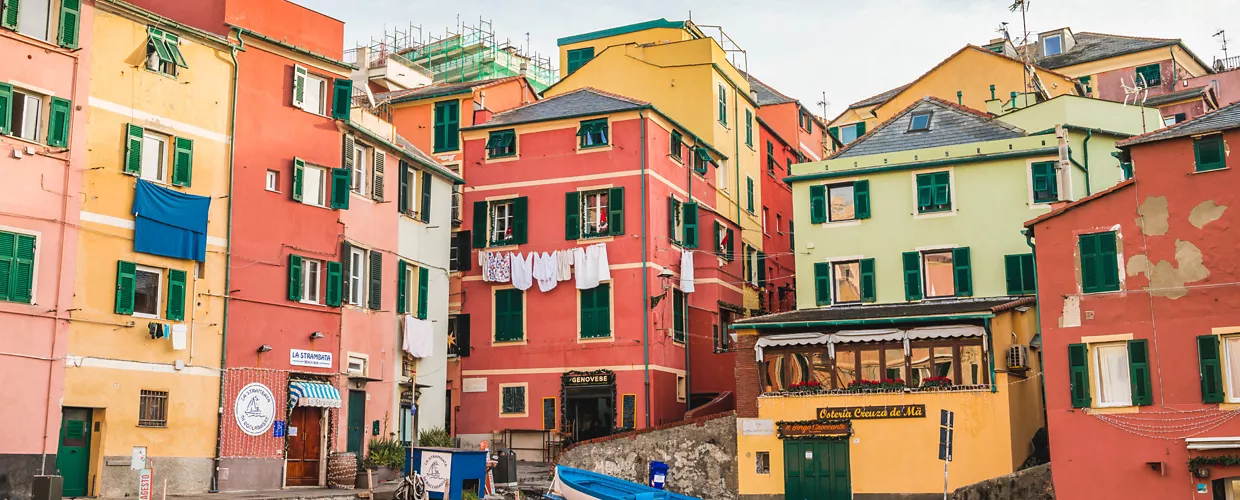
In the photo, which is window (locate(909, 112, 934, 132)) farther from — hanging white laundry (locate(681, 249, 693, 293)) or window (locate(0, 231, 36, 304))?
window (locate(0, 231, 36, 304))

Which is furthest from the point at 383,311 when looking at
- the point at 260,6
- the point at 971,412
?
the point at 971,412

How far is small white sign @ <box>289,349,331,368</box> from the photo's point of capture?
127 ft

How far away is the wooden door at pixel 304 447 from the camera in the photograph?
38469mm

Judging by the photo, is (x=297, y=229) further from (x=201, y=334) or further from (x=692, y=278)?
(x=692, y=278)

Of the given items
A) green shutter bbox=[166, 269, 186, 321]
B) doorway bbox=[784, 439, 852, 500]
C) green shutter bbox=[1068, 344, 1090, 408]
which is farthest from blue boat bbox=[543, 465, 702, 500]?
green shutter bbox=[166, 269, 186, 321]

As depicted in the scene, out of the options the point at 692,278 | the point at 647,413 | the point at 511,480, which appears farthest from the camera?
the point at 692,278

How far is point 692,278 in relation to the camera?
5203 centimetres

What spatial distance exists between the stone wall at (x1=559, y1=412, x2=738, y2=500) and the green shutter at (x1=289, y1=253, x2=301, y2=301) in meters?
11.9

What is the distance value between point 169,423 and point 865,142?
90.9ft

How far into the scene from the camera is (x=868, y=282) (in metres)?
47.1

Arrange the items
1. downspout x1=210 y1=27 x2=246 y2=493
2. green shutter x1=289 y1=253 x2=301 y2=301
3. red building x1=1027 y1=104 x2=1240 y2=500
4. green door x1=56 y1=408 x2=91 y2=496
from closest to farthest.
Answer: green door x1=56 y1=408 x2=91 y2=496, red building x1=1027 y1=104 x2=1240 y2=500, downspout x1=210 y1=27 x2=246 y2=493, green shutter x1=289 y1=253 x2=301 y2=301

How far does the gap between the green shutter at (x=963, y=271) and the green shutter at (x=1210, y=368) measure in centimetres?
1185

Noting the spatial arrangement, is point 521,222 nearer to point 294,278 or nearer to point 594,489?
point 294,278

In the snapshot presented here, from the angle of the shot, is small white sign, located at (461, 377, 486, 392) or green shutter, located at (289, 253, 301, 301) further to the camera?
small white sign, located at (461, 377, 486, 392)
